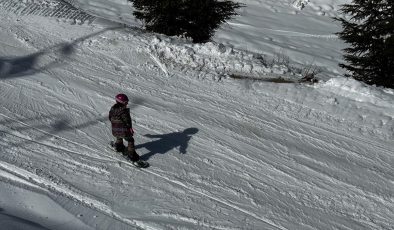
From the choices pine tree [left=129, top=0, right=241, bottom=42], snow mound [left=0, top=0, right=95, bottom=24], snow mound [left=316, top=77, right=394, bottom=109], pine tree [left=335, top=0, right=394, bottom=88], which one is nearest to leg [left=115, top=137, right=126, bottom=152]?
snow mound [left=316, top=77, right=394, bottom=109]

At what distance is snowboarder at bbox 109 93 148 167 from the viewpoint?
7961 millimetres

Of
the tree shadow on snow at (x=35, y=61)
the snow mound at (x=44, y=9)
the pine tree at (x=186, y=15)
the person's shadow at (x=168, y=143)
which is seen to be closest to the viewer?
the person's shadow at (x=168, y=143)

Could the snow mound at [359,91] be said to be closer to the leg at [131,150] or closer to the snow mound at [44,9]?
the leg at [131,150]

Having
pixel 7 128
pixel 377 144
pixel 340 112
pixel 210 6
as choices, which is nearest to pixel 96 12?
pixel 210 6

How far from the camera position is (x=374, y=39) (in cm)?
1188

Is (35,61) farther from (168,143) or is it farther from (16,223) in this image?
(16,223)

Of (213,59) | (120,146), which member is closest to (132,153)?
(120,146)

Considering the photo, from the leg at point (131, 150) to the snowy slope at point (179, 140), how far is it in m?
0.18

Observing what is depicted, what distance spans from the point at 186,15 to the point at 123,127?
5.92 metres

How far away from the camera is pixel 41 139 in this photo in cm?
884

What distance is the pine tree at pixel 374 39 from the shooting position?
11.6 meters

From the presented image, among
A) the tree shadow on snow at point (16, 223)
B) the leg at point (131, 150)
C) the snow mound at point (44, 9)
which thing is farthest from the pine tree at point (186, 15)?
the tree shadow on snow at point (16, 223)

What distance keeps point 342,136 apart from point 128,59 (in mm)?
5446

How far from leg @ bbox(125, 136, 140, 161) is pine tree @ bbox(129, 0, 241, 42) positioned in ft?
17.4
